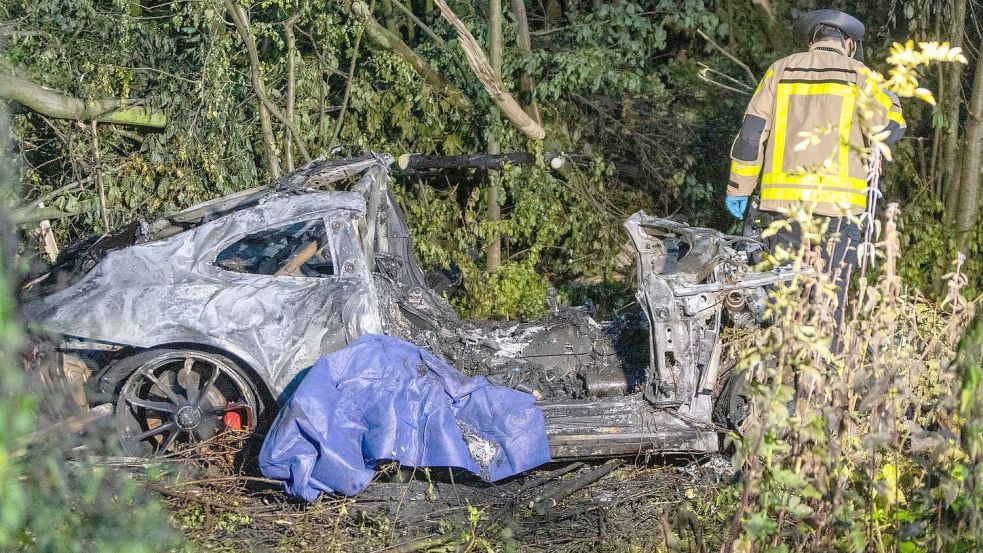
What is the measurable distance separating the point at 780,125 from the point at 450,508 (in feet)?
9.60

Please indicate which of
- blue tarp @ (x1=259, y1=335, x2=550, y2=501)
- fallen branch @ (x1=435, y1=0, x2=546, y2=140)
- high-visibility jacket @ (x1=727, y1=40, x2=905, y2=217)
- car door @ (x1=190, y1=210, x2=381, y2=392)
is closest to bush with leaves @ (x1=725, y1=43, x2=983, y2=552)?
blue tarp @ (x1=259, y1=335, x2=550, y2=501)

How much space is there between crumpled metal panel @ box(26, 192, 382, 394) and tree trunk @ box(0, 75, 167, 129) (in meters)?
3.26

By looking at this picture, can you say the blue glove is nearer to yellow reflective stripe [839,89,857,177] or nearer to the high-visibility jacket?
the high-visibility jacket

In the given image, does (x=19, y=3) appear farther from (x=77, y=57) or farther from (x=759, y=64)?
(x=759, y=64)

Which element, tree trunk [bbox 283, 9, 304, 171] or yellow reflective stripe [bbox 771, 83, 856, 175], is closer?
yellow reflective stripe [bbox 771, 83, 856, 175]

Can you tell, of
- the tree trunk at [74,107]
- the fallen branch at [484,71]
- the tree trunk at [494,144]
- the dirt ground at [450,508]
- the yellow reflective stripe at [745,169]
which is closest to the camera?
the dirt ground at [450,508]

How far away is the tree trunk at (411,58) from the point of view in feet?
26.6

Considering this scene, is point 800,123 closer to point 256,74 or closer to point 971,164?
point 971,164

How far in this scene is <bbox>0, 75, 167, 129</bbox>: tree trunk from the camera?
25.4 feet

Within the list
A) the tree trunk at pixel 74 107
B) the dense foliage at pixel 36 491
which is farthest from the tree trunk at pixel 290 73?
the dense foliage at pixel 36 491

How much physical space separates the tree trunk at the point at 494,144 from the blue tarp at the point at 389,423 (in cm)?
356

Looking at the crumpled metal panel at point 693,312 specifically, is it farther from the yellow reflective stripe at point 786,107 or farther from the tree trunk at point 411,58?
the tree trunk at point 411,58

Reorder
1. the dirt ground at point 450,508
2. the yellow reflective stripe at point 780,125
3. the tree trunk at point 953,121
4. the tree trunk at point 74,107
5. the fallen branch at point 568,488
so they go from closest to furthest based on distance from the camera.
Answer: the dirt ground at point 450,508 → the fallen branch at point 568,488 → the yellow reflective stripe at point 780,125 → the tree trunk at point 74,107 → the tree trunk at point 953,121

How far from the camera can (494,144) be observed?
27.1 feet
